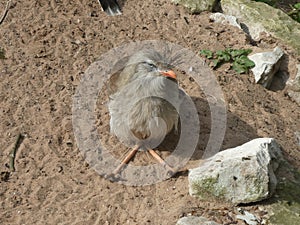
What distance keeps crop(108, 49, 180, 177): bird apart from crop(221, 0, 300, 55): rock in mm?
2673

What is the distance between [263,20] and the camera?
8242mm

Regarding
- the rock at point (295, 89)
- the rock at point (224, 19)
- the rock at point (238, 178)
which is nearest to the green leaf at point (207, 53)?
the rock at point (224, 19)

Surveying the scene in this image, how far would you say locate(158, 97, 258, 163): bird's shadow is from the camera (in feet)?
20.5

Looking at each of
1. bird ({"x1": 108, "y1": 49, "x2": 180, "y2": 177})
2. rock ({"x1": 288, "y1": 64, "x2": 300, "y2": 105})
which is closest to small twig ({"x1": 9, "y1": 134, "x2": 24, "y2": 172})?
bird ({"x1": 108, "y1": 49, "x2": 180, "y2": 177})

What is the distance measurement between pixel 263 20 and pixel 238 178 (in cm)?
377

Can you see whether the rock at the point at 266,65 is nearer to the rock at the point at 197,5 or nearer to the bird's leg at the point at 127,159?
the rock at the point at 197,5

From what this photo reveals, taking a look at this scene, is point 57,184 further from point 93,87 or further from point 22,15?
point 22,15

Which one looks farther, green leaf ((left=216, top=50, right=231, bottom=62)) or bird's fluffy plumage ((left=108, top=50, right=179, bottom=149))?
green leaf ((left=216, top=50, right=231, bottom=62))

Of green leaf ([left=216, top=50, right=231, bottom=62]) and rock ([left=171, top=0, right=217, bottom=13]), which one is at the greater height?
rock ([left=171, top=0, right=217, bottom=13])

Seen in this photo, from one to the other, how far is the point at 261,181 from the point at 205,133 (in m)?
1.46

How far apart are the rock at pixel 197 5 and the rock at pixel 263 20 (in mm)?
294

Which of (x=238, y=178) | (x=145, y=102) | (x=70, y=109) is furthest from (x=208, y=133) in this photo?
(x=70, y=109)

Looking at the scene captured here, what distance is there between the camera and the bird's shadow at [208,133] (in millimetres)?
6243

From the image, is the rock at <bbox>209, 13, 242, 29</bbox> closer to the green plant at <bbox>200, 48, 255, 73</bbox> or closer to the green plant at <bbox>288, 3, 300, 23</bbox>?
the green plant at <bbox>200, 48, 255, 73</bbox>
